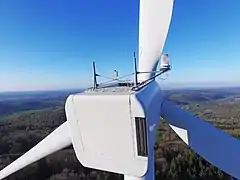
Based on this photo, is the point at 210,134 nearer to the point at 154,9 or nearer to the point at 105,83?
the point at 105,83

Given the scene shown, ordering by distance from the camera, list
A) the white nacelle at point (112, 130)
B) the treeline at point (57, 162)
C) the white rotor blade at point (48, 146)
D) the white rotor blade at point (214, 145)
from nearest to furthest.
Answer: the white nacelle at point (112, 130), the white rotor blade at point (48, 146), the white rotor blade at point (214, 145), the treeline at point (57, 162)

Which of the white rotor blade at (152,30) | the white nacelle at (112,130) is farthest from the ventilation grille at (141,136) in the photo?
the white rotor blade at (152,30)

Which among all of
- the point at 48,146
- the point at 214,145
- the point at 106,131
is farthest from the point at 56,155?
the point at 106,131

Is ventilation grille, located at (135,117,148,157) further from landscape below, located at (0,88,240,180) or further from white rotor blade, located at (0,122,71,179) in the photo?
landscape below, located at (0,88,240,180)

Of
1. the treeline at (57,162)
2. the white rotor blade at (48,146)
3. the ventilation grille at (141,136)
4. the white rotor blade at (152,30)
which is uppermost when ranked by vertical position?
the white rotor blade at (152,30)

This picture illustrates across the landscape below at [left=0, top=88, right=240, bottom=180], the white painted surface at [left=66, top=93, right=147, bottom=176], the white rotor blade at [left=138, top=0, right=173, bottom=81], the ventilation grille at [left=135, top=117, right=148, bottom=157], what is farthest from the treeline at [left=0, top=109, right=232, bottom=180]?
the ventilation grille at [left=135, top=117, right=148, bottom=157]

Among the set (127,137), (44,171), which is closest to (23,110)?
(44,171)

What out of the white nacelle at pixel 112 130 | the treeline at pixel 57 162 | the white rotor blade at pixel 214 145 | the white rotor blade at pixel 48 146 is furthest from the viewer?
the treeline at pixel 57 162

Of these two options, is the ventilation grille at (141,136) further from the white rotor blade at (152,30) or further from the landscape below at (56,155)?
the landscape below at (56,155)
